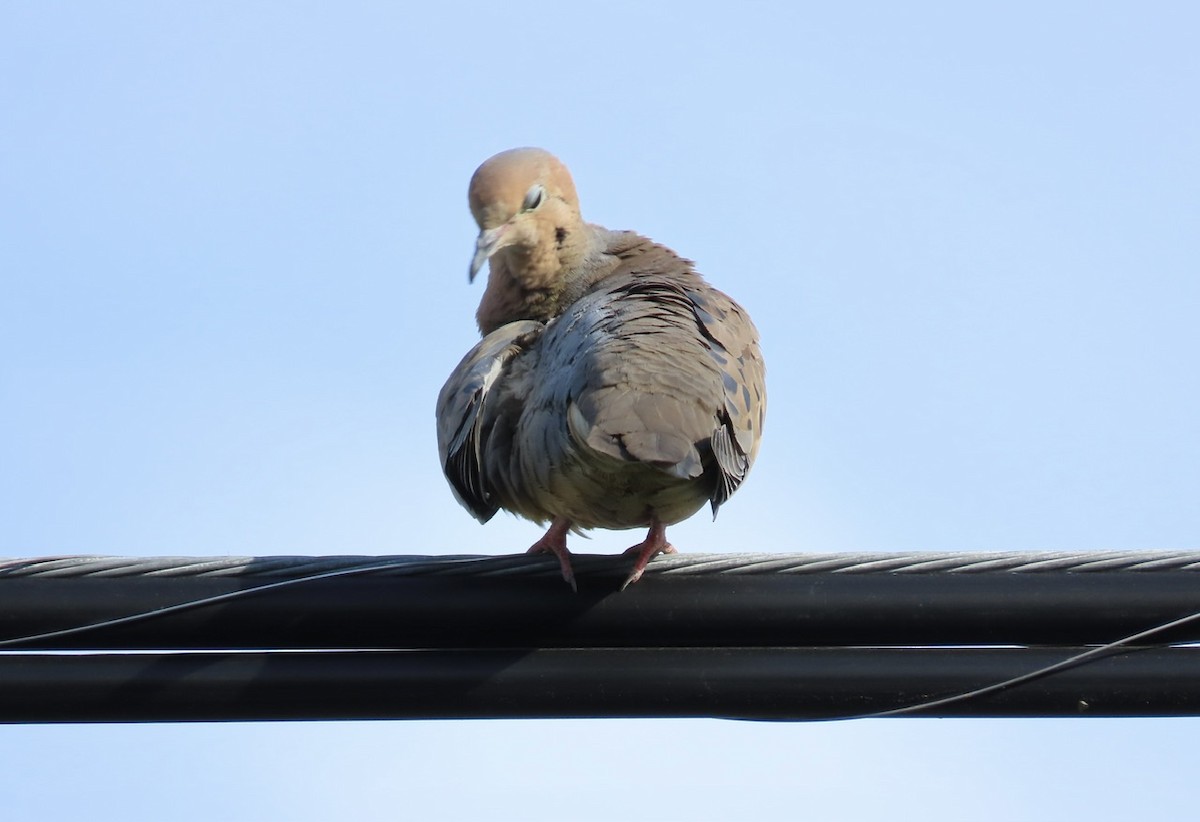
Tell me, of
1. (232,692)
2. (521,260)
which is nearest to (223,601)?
(232,692)

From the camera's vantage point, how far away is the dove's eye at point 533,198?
234 inches

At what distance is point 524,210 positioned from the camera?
19.4 ft

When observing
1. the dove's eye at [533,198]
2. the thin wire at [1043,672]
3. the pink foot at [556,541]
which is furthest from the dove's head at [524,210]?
the thin wire at [1043,672]

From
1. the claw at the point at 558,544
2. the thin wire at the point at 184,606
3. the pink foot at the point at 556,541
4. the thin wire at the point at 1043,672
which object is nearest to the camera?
the thin wire at the point at 1043,672

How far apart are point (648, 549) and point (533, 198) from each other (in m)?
2.19

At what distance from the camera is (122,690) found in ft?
12.1

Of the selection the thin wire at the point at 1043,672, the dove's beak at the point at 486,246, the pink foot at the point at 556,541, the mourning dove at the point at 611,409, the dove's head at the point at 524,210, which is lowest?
the thin wire at the point at 1043,672

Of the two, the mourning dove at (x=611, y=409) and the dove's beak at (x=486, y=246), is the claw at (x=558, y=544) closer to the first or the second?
the mourning dove at (x=611, y=409)

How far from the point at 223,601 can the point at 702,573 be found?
1.05m

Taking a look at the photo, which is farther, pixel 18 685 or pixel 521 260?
pixel 521 260

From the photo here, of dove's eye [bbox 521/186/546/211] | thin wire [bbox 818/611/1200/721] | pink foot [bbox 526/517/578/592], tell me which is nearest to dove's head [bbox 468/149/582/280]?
dove's eye [bbox 521/186/546/211]

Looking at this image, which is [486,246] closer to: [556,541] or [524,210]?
[524,210]

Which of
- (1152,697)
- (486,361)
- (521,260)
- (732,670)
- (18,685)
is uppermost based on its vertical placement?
(521,260)

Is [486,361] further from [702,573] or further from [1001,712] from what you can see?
[1001,712]
